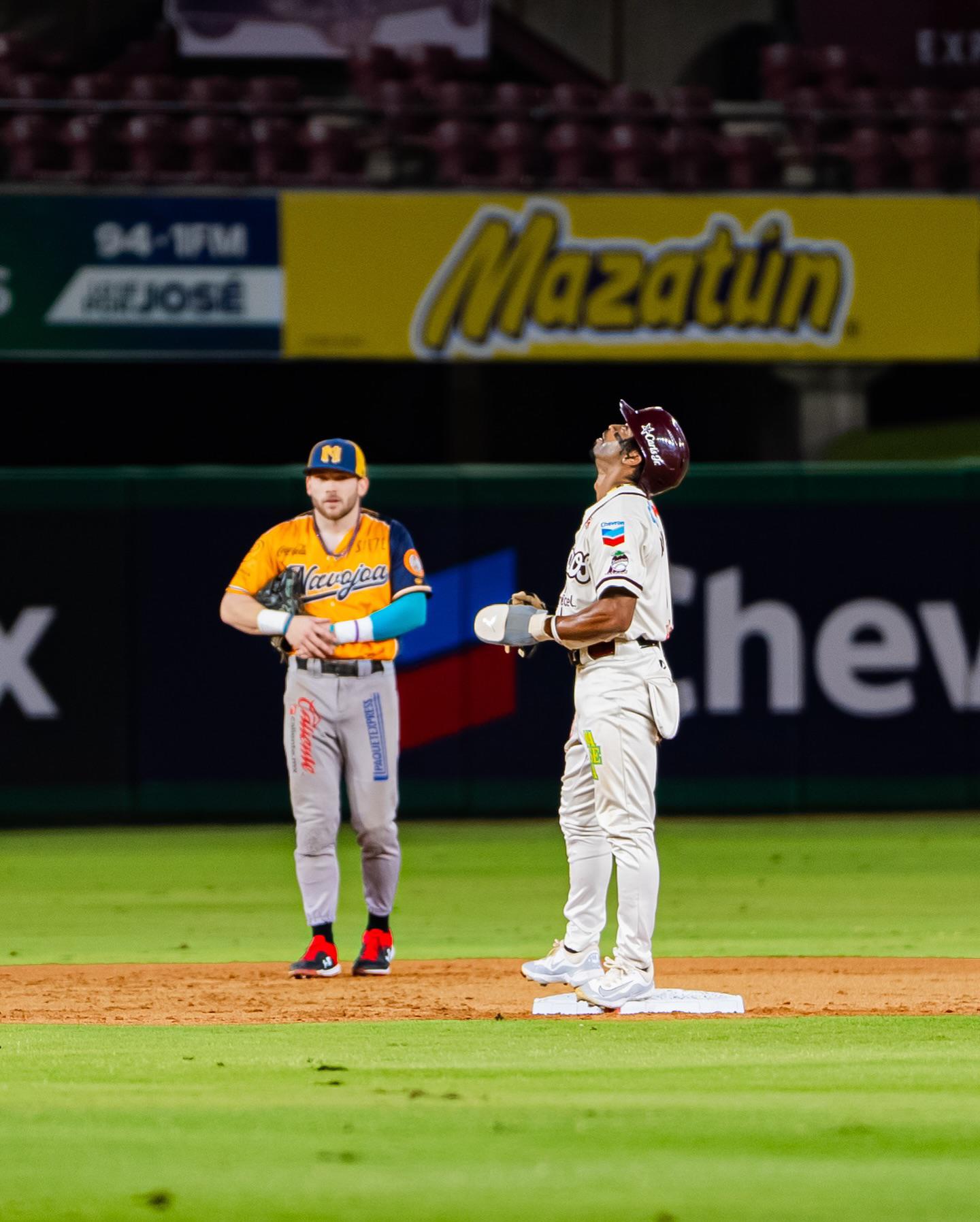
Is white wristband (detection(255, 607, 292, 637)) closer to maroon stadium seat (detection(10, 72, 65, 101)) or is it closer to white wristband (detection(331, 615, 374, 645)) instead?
white wristband (detection(331, 615, 374, 645))

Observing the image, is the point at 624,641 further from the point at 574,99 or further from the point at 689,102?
the point at 689,102

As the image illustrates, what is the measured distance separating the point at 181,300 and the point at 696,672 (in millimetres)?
5120

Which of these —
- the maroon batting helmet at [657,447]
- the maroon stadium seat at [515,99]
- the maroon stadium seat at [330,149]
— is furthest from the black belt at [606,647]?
the maroon stadium seat at [515,99]

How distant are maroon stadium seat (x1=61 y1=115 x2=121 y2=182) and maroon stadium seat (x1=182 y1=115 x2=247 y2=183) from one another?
60 cm

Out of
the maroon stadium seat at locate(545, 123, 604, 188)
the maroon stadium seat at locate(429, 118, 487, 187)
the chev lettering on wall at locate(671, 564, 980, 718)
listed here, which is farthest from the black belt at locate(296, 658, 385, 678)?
the maroon stadium seat at locate(545, 123, 604, 188)

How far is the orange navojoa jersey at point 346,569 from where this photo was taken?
7746mm

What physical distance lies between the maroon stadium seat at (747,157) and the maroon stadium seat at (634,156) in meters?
0.54

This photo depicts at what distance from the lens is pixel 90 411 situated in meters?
18.6

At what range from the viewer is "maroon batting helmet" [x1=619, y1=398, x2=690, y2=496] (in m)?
6.46

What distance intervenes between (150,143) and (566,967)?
11340mm

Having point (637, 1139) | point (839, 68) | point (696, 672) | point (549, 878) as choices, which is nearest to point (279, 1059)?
point (637, 1139)

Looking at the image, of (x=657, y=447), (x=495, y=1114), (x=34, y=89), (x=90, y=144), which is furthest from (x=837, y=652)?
(x=495, y=1114)

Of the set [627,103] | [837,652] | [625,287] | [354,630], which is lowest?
[837,652]

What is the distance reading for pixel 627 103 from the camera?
18172mm
